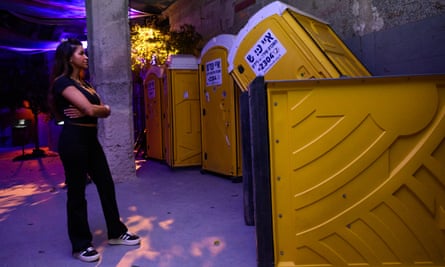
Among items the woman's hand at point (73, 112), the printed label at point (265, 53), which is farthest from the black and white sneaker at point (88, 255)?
the printed label at point (265, 53)

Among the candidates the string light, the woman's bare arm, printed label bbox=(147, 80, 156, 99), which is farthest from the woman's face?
the string light

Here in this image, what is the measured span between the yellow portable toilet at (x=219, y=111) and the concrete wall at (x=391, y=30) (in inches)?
58.3

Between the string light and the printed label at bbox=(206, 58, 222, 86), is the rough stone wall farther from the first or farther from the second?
the string light

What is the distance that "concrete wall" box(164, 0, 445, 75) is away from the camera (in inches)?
158

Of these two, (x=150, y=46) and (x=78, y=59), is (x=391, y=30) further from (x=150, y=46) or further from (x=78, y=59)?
(x=150, y=46)

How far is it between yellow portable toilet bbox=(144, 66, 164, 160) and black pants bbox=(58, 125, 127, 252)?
15.9ft

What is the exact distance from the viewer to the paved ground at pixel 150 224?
3051 mm

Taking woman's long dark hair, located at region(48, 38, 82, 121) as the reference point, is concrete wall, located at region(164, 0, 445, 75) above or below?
above

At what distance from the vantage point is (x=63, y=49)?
3.09 m

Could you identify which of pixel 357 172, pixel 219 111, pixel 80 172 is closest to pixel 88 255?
pixel 80 172

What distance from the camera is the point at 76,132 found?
3033mm

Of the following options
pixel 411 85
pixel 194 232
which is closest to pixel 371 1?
pixel 411 85

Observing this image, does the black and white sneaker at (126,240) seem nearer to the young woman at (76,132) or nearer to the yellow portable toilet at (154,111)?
the young woman at (76,132)

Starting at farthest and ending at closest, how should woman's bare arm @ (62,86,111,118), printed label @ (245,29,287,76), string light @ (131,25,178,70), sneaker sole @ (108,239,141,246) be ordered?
string light @ (131,25,178,70), printed label @ (245,29,287,76), sneaker sole @ (108,239,141,246), woman's bare arm @ (62,86,111,118)
